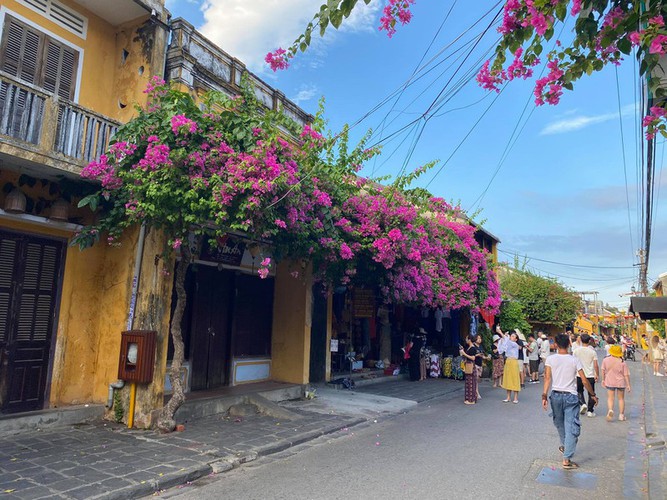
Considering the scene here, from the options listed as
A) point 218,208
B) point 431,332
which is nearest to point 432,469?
point 218,208

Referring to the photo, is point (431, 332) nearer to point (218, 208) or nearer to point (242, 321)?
point (242, 321)

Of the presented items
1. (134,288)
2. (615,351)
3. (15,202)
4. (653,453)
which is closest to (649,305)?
(615,351)

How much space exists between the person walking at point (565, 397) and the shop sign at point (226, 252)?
673 centimetres

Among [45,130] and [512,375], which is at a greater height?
[45,130]

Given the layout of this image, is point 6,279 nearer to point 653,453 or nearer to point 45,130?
point 45,130

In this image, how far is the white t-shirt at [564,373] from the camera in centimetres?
674

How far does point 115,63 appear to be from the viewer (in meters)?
9.53

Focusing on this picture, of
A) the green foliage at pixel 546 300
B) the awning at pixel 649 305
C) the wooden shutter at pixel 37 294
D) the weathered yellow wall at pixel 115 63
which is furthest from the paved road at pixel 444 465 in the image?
the green foliage at pixel 546 300

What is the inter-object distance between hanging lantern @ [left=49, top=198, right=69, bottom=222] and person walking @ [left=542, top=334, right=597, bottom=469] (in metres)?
8.00

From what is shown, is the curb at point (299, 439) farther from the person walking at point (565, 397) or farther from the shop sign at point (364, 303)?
the shop sign at point (364, 303)

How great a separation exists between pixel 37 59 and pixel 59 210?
2.67 m

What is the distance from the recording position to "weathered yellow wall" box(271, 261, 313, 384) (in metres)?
12.3

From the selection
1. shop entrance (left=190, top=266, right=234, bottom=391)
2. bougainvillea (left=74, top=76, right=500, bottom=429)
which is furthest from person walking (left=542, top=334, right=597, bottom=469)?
shop entrance (left=190, top=266, right=234, bottom=391)

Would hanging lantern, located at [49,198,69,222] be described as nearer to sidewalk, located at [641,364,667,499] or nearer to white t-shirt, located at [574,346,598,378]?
sidewalk, located at [641,364,667,499]
